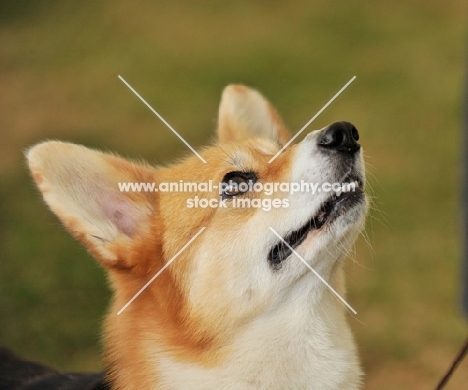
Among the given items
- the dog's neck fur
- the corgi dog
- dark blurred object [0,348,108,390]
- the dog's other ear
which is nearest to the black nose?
the corgi dog

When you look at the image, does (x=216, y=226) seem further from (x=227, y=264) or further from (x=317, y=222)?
(x=317, y=222)

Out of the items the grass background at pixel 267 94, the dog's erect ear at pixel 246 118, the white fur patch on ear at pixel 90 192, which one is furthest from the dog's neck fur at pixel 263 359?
the grass background at pixel 267 94

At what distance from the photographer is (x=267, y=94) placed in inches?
147

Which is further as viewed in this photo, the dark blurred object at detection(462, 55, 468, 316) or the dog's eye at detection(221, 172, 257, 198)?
the dark blurred object at detection(462, 55, 468, 316)

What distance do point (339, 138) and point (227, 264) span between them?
452 mm

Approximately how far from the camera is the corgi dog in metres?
1.73

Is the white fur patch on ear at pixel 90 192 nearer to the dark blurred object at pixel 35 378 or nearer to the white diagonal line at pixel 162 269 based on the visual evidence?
the white diagonal line at pixel 162 269

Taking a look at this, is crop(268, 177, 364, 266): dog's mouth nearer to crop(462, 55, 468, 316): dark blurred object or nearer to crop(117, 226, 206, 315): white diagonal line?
crop(117, 226, 206, 315): white diagonal line

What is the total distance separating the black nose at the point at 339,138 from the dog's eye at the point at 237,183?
0.23 meters

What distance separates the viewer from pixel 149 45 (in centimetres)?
322

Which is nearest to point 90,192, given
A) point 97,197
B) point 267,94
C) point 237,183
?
point 97,197

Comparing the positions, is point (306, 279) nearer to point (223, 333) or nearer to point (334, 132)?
point (223, 333)

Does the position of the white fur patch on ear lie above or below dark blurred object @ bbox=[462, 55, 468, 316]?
below

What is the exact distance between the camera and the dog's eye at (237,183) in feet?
5.99
